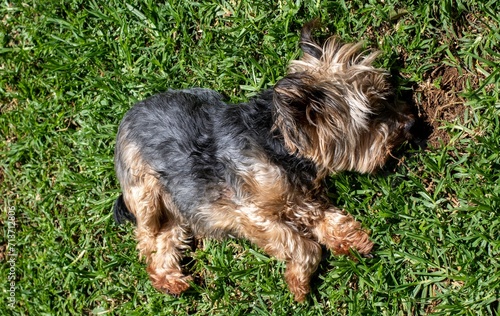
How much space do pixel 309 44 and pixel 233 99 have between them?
127 centimetres

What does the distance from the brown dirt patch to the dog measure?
0.48m

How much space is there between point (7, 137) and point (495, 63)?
527 centimetres

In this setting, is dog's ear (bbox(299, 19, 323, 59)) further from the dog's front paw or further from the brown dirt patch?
the dog's front paw

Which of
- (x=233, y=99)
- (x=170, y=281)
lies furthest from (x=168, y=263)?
(x=233, y=99)

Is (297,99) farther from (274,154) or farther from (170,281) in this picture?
(170,281)

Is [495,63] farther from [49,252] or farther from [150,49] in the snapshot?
[49,252]

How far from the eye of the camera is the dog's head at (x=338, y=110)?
13.8ft

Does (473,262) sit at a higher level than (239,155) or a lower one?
lower

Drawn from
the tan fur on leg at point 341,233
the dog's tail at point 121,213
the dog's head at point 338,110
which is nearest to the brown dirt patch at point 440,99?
the dog's head at point 338,110

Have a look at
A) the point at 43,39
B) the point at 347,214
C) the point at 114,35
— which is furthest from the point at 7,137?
the point at 347,214

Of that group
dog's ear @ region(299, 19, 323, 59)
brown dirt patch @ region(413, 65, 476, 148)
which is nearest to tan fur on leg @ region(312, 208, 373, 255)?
brown dirt patch @ region(413, 65, 476, 148)

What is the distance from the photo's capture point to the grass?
4.80 metres

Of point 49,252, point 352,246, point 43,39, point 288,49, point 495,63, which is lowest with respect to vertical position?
point 49,252

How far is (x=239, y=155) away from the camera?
15.6 ft
